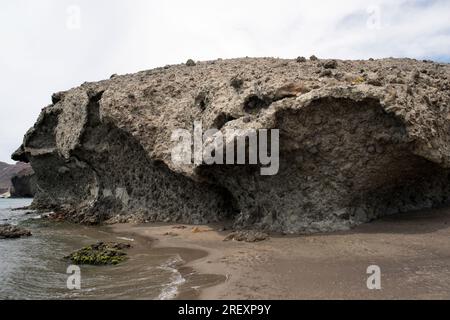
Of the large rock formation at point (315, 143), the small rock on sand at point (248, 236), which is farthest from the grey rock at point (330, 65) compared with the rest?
the small rock on sand at point (248, 236)

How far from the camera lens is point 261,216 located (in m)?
16.0

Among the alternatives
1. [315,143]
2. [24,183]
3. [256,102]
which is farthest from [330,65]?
Result: [24,183]

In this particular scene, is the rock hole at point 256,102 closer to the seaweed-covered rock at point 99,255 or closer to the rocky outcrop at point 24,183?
the seaweed-covered rock at point 99,255

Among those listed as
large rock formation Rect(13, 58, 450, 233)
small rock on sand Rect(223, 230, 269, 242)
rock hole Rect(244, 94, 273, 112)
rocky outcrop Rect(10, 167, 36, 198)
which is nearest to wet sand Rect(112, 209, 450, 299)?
small rock on sand Rect(223, 230, 269, 242)

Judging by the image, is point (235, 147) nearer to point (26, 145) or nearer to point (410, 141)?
point (410, 141)

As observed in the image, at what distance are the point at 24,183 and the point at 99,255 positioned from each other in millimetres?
77557

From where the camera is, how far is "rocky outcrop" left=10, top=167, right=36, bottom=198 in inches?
3189

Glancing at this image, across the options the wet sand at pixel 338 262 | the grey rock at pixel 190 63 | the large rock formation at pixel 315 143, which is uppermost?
the grey rock at pixel 190 63

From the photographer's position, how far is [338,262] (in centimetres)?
1039

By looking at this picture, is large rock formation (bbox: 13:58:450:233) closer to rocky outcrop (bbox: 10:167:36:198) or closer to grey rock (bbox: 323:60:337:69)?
grey rock (bbox: 323:60:337:69)

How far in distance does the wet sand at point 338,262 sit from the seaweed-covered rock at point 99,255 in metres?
1.68

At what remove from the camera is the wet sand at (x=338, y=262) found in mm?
8289
